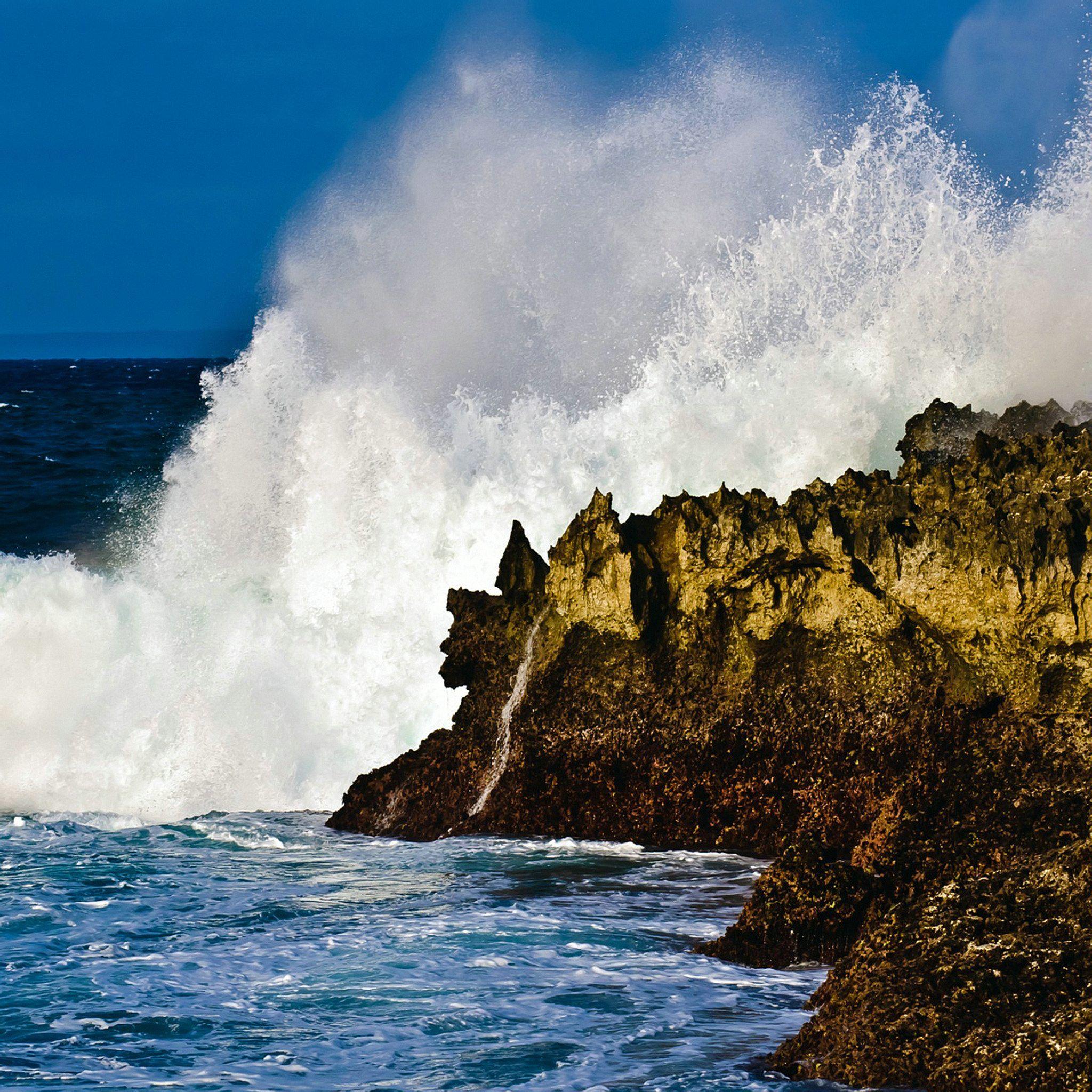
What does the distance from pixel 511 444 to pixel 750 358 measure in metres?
2.30

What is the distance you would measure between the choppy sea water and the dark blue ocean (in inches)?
0.6

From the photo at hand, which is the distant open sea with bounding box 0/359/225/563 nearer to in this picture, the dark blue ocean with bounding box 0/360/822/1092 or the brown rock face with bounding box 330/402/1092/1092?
the dark blue ocean with bounding box 0/360/822/1092

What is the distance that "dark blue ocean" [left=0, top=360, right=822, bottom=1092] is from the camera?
5113 mm

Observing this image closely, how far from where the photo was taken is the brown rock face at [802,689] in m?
6.69

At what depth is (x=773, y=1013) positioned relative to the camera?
5473 mm

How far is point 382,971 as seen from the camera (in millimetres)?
6293

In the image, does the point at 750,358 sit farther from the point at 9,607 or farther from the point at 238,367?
the point at 9,607

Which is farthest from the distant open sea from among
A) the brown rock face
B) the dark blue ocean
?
the brown rock face

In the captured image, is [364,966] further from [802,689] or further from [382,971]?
[802,689]

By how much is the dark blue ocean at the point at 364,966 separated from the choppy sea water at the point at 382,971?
15 millimetres

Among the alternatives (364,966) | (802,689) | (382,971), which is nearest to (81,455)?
(802,689)

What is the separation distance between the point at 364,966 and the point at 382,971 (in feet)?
0.45

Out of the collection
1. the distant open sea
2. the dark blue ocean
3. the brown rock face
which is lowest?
the dark blue ocean

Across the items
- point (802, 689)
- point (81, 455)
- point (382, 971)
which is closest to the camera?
point (382, 971)
